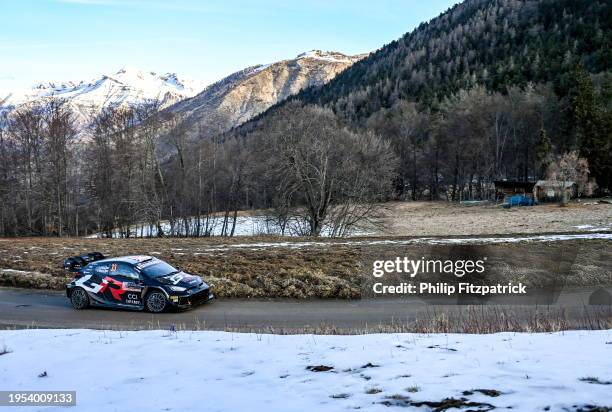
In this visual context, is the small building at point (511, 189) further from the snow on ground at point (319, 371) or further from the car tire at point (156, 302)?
the snow on ground at point (319, 371)

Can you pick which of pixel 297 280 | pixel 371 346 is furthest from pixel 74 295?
pixel 371 346

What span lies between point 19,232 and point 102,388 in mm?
54660

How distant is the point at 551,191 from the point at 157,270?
6052 cm

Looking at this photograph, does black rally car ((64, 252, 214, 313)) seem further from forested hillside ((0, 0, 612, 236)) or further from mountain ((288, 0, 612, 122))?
mountain ((288, 0, 612, 122))

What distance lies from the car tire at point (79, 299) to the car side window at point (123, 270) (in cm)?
126

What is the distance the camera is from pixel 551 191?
63.4 meters

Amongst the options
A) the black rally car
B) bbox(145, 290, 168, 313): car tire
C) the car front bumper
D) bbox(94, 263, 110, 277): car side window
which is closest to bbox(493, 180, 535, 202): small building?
the car front bumper

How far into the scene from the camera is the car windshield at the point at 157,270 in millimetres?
15270

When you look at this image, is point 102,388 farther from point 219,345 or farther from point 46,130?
point 46,130

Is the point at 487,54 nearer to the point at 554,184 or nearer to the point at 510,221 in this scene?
the point at 554,184

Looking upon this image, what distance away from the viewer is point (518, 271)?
1798 centimetres

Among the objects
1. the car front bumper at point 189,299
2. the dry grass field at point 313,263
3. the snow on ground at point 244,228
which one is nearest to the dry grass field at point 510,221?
the snow on ground at point 244,228

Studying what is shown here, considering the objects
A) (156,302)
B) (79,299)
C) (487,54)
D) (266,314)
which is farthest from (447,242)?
(487,54)

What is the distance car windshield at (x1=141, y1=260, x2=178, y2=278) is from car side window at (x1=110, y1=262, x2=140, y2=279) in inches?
12.0
